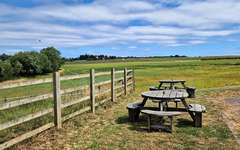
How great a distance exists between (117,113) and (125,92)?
5.57 metres

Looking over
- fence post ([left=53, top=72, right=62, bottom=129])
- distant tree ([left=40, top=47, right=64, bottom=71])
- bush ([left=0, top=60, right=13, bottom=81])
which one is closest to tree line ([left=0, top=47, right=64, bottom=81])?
bush ([left=0, top=60, right=13, bottom=81])

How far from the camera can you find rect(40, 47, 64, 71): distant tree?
220ft

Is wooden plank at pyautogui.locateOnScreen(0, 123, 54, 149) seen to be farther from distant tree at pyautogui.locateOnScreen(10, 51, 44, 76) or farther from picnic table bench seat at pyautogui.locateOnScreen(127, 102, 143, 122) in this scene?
distant tree at pyautogui.locateOnScreen(10, 51, 44, 76)

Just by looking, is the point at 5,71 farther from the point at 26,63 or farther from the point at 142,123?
the point at 142,123

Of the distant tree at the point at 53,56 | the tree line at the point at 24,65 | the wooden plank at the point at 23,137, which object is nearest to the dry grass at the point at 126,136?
the wooden plank at the point at 23,137

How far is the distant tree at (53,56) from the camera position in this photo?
220 feet

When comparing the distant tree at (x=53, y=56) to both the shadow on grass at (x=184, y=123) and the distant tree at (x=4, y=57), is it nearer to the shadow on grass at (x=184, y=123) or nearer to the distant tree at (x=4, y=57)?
the distant tree at (x=4, y=57)

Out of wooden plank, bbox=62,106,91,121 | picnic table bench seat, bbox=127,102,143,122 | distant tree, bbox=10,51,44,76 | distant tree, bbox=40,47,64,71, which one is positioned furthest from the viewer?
distant tree, bbox=40,47,64,71

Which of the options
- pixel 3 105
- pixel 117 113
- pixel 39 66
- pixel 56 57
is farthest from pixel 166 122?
pixel 56 57

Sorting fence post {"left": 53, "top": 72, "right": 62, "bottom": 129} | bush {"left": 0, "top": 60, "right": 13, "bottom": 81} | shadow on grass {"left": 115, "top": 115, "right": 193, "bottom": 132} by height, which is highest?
fence post {"left": 53, "top": 72, "right": 62, "bottom": 129}

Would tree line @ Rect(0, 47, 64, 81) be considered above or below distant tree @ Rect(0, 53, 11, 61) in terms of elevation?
below

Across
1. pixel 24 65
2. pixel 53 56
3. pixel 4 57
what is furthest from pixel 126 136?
pixel 53 56

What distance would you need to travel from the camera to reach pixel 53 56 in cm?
6862

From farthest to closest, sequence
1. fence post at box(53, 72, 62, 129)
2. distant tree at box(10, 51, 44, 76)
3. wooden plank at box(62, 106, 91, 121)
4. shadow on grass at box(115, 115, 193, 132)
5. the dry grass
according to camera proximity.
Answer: distant tree at box(10, 51, 44, 76)
wooden plank at box(62, 106, 91, 121)
shadow on grass at box(115, 115, 193, 132)
fence post at box(53, 72, 62, 129)
the dry grass
